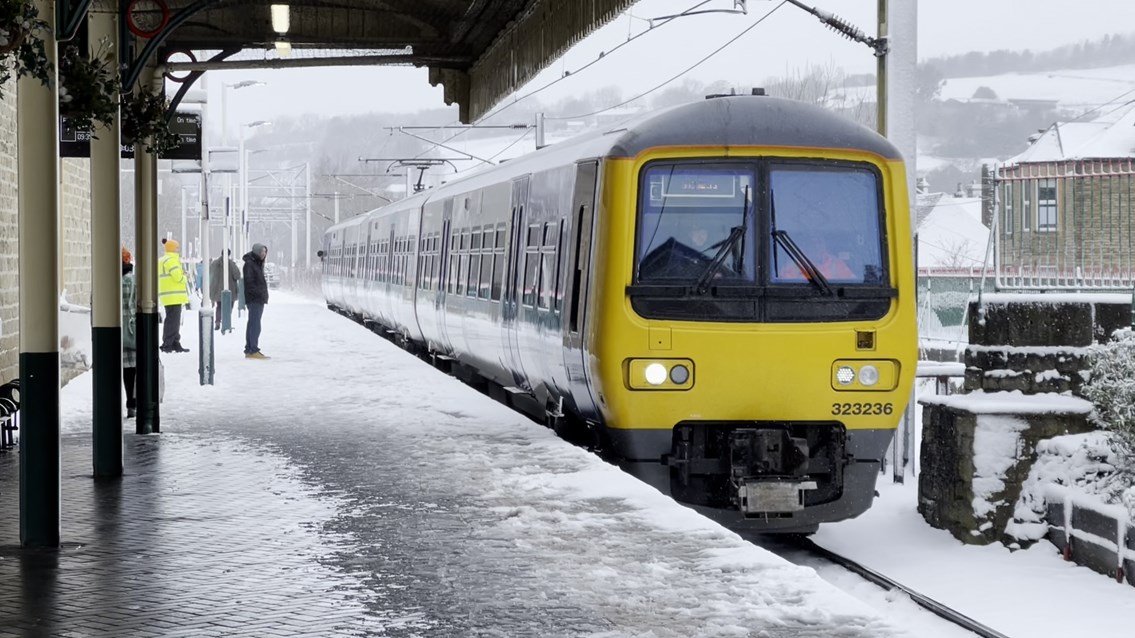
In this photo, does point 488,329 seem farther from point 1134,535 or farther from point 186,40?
point 1134,535

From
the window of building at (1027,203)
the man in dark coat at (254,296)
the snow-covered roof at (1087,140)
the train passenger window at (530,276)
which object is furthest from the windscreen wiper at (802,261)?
the snow-covered roof at (1087,140)

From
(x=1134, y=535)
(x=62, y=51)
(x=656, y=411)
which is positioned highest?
(x=62, y=51)

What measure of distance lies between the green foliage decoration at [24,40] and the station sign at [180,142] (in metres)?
5.60

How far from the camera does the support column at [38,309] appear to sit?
736 cm

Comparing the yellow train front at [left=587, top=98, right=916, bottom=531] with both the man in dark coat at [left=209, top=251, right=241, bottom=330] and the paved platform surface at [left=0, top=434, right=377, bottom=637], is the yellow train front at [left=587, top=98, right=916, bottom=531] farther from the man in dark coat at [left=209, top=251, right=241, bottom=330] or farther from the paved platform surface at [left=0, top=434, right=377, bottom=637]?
the man in dark coat at [left=209, top=251, right=241, bottom=330]

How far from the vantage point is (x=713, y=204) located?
10.9 meters

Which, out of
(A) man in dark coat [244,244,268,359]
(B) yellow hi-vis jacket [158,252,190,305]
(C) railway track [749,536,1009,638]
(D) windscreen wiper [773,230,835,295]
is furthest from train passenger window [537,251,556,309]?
(B) yellow hi-vis jacket [158,252,190,305]

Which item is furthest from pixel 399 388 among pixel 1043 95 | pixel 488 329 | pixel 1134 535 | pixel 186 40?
pixel 1043 95

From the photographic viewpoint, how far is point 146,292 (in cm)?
1303

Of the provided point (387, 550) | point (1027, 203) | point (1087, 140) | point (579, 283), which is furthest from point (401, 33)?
point (1087, 140)

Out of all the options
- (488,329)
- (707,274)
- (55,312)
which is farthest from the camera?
(488,329)

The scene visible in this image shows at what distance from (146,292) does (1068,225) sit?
24.6 ft

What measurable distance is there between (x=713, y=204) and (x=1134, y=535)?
3552 mm

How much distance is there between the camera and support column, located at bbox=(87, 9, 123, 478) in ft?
31.5
